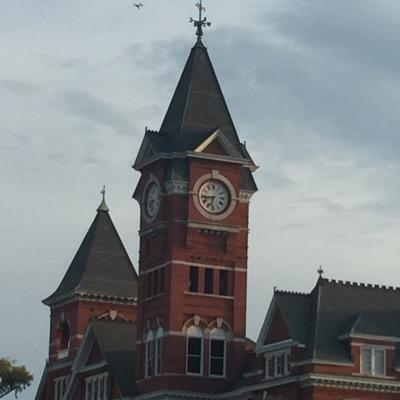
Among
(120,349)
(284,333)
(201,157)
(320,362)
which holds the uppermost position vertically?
(201,157)

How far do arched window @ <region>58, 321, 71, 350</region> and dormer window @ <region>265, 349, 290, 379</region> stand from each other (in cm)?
2727

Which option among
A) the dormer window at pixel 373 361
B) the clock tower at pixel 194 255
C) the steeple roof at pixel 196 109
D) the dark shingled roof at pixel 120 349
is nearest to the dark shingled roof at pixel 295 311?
the dormer window at pixel 373 361

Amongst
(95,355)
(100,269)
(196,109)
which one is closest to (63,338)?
(100,269)

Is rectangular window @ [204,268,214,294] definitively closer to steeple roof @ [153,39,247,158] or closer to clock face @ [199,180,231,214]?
clock face @ [199,180,231,214]

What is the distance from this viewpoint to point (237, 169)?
114 m

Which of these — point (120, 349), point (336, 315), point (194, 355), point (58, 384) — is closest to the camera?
point (336, 315)

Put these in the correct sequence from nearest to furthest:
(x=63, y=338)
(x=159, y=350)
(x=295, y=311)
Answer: (x=295, y=311) → (x=159, y=350) → (x=63, y=338)

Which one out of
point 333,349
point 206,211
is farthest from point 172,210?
point 333,349

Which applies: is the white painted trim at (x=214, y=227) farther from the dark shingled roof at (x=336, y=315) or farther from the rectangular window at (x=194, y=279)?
the dark shingled roof at (x=336, y=315)

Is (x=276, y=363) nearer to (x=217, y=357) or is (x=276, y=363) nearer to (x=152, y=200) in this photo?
(x=217, y=357)

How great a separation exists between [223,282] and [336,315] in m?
11.5

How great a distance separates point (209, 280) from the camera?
113 m

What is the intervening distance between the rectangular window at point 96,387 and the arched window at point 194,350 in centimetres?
812

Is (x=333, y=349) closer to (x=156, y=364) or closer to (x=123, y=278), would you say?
(x=156, y=364)
